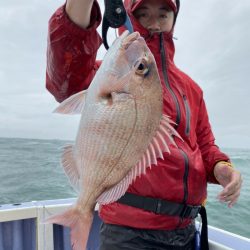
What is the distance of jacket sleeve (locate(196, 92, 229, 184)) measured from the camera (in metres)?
2.03

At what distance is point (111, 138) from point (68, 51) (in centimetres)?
41

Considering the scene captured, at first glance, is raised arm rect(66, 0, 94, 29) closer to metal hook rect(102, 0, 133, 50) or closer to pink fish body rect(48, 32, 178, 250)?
metal hook rect(102, 0, 133, 50)

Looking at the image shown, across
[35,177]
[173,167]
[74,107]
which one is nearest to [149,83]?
[74,107]

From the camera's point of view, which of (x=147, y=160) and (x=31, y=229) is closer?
(x=147, y=160)

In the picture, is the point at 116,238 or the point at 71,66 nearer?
the point at 71,66

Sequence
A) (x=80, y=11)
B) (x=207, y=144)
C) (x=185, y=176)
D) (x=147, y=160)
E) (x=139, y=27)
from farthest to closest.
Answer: (x=207, y=144) → (x=139, y=27) → (x=185, y=176) → (x=80, y=11) → (x=147, y=160)

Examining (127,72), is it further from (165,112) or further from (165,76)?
(165,76)

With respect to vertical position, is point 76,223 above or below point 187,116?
below

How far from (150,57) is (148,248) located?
913mm

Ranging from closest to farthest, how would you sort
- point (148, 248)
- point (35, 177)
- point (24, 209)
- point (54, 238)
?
point (148, 248) → point (24, 209) → point (54, 238) → point (35, 177)

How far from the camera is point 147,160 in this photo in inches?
48.1

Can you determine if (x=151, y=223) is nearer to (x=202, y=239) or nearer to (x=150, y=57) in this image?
(x=202, y=239)

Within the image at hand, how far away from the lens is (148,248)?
166 centimetres

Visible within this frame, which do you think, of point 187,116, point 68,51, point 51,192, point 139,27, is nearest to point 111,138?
point 68,51
